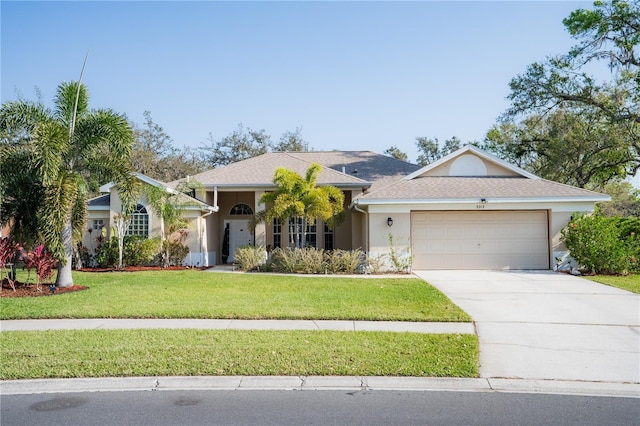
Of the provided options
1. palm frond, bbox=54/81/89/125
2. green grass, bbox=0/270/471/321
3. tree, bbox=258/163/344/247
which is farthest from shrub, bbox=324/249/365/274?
palm frond, bbox=54/81/89/125

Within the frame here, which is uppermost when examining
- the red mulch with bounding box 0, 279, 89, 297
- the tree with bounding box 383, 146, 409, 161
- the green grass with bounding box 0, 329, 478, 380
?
the tree with bounding box 383, 146, 409, 161

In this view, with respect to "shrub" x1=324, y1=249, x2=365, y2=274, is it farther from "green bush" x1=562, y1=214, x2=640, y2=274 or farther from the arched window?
"green bush" x1=562, y1=214, x2=640, y2=274

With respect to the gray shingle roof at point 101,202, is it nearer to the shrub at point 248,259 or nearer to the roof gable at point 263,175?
the roof gable at point 263,175

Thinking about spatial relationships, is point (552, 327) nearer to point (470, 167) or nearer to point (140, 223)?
point (470, 167)

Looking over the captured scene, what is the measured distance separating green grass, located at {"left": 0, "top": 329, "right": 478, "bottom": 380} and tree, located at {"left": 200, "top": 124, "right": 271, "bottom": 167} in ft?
120

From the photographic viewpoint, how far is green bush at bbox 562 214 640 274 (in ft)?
51.4

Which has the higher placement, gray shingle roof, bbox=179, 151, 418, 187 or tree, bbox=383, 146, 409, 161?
tree, bbox=383, 146, 409, 161

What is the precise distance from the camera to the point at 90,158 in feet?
46.5

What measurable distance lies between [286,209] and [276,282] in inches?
136

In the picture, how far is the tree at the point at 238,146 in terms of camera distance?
4400 centimetres

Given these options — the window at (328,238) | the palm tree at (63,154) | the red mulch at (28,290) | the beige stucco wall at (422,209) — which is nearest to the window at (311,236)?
the window at (328,238)

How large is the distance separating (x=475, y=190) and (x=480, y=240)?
1854 mm

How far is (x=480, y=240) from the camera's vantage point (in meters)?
17.7

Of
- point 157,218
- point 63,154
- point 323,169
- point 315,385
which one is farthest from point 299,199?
point 315,385
